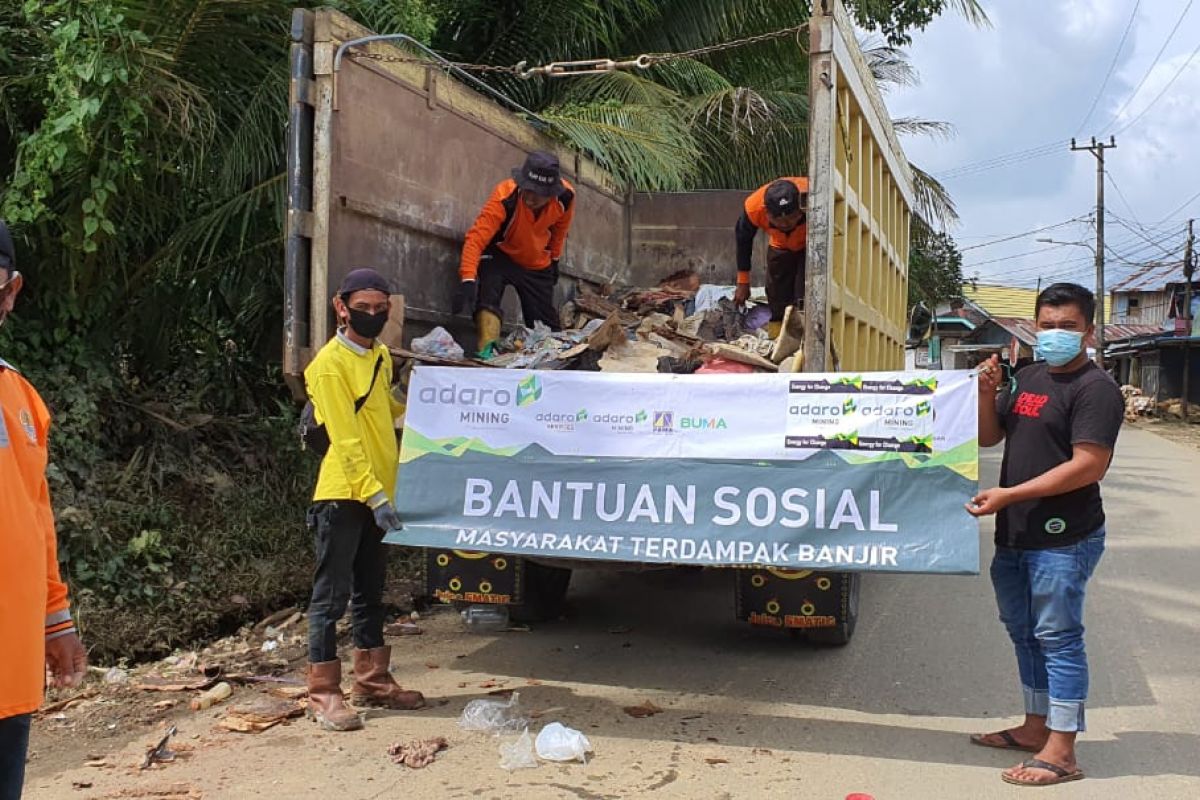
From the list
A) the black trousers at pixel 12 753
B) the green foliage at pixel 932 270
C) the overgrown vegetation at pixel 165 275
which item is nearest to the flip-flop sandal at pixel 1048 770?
the black trousers at pixel 12 753

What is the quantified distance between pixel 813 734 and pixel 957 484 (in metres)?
1.15

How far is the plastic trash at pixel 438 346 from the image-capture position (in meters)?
5.08

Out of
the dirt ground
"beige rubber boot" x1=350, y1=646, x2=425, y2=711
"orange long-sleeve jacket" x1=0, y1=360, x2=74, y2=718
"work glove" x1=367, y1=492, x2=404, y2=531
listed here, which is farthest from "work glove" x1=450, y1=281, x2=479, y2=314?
the dirt ground

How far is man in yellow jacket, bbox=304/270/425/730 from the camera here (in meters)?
4.03

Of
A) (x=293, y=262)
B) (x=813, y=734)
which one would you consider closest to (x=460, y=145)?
(x=293, y=262)

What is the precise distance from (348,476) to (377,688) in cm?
95

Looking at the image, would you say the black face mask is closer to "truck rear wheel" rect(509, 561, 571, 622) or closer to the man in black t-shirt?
"truck rear wheel" rect(509, 561, 571, 622)

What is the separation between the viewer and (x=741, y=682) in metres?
4.73

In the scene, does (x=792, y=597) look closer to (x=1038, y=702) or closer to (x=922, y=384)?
(x=1038, y=702)

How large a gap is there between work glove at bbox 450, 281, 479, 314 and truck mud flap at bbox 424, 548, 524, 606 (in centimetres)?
149

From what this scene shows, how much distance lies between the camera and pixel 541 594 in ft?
18.7

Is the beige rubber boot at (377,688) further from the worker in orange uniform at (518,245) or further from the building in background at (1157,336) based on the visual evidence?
the building in background at (1157,336)

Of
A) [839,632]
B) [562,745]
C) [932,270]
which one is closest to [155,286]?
[562,745]

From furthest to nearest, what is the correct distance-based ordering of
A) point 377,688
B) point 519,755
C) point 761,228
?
point 761,228 → point 377,688 → point 519,755
